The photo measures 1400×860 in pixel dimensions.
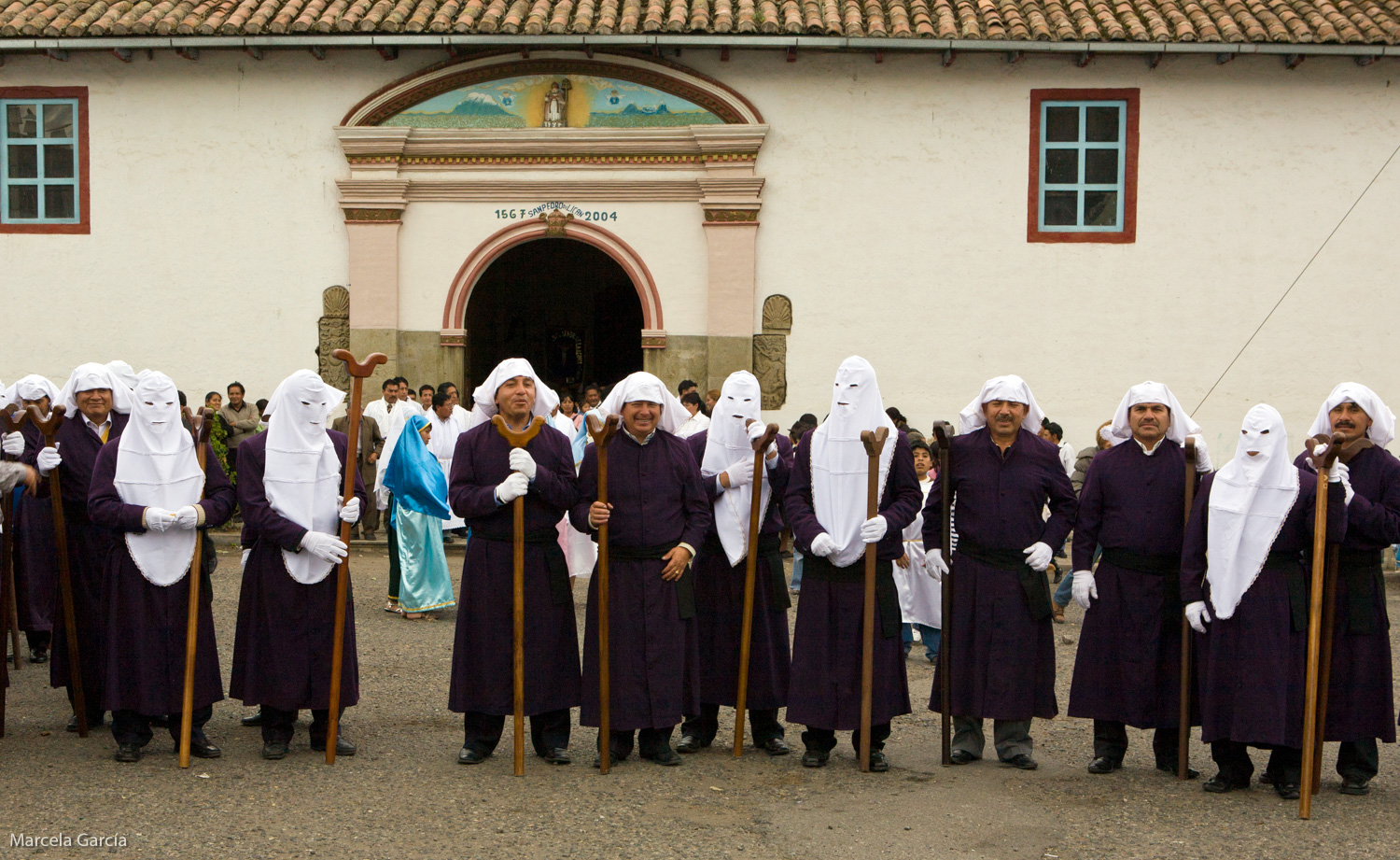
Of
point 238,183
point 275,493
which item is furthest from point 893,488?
point 238,183

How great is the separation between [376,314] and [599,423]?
357 inches

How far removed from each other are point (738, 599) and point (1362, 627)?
260cm

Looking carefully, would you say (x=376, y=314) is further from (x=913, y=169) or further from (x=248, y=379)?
(x=913, y=169)

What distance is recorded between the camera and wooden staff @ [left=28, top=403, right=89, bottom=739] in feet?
20.6

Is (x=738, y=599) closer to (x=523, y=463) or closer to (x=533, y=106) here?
(x=523, y=463)

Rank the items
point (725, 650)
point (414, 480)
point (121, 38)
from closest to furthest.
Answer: point (725, 650)
point (414, 480)
point (121, 38)

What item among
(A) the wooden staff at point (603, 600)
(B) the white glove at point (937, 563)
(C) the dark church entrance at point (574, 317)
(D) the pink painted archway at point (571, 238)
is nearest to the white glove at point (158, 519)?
(A) the wooden staff at point (603, 600)

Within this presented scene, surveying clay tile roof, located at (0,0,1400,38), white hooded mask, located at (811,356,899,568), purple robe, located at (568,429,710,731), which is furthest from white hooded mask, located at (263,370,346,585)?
clay tile roof, located at (0,0,1400,38)

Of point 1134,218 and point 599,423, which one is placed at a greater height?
point 1134,218

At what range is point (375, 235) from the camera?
14.4 metres

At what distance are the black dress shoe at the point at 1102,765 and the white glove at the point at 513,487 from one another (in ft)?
8.82

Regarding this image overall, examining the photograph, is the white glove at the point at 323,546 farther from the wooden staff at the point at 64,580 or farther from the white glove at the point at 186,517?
the wooden staff at the point at 64,580

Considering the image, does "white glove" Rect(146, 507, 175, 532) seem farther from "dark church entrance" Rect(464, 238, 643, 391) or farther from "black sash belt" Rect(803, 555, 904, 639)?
"dark church entrance" Rect(464, 238, 643, 391)

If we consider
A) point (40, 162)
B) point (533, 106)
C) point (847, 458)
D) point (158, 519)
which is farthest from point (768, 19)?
point (158, 519)
